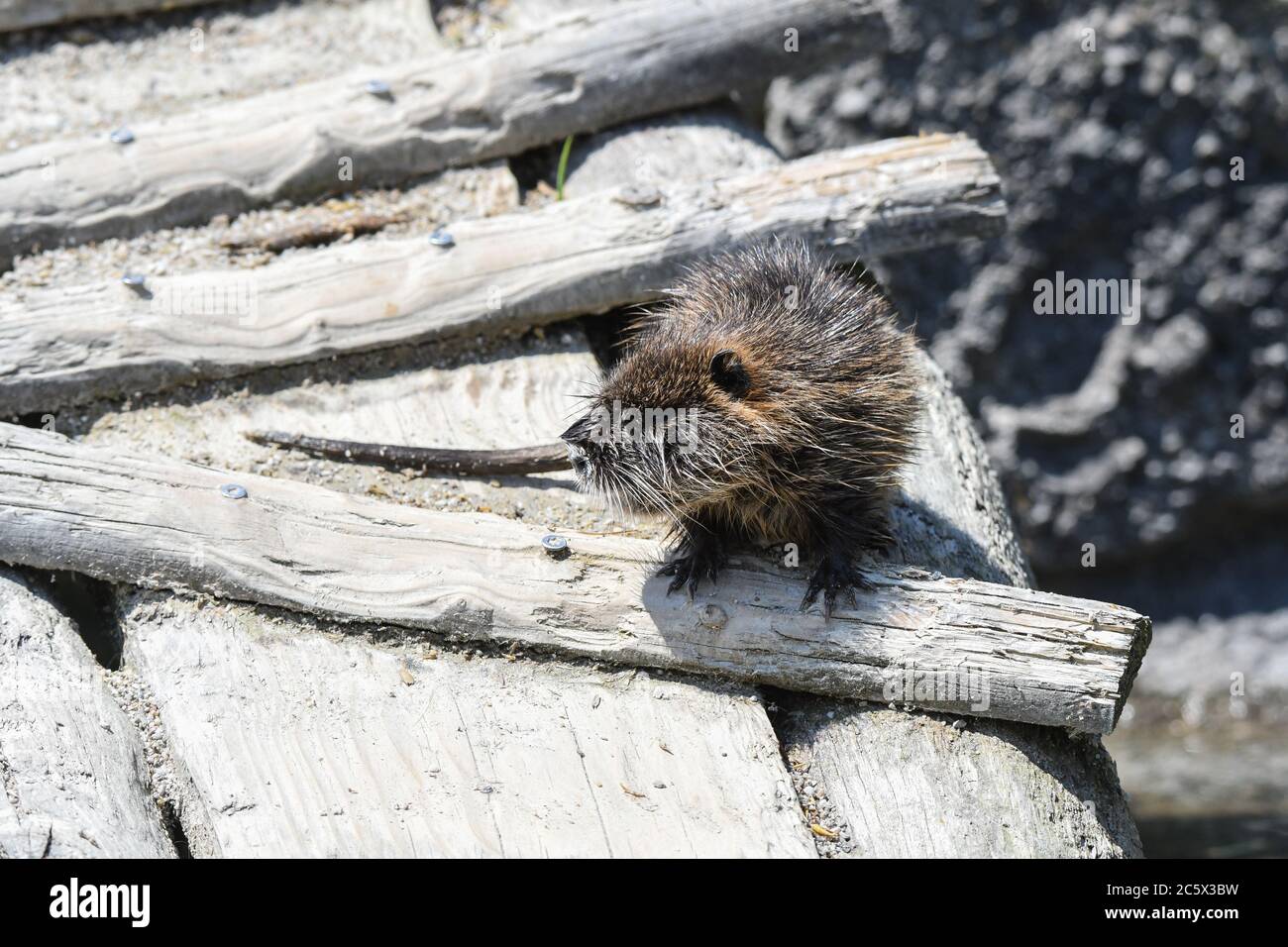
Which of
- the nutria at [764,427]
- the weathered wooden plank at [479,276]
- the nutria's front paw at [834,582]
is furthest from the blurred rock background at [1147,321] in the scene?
the nutria's front paw at [834,582]

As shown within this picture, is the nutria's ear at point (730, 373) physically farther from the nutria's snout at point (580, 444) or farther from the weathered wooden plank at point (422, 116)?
the weathered wooden plank at point (422, 116)

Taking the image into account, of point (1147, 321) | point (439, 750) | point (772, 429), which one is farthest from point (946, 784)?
point (1147, 321)

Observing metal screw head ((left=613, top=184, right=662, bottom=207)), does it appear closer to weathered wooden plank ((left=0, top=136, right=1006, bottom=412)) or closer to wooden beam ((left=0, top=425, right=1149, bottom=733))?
weathered wooden plank ((left=0, top=136, right=1006, bottom=412))

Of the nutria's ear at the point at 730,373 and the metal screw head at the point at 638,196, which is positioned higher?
the metal screw head at the point at 638,196

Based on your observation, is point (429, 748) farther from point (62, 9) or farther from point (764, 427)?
point (62, 9)

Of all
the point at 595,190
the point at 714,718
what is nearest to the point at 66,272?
the point at 595,190

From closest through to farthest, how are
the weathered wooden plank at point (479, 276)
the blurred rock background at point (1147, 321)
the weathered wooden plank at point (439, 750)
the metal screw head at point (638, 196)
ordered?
the weathered wooden plank at point (439, 750)
the weathered wooden plank at point (479, 276)
the metal screw head at point (638, 196)
the blurred rock background at point (1147, 321)
